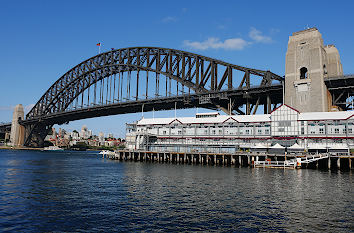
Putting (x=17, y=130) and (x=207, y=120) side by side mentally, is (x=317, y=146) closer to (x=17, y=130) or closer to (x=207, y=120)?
(x=207, y=120)

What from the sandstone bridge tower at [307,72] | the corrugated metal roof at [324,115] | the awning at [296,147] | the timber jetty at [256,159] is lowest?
the timber jetty at [256,159]

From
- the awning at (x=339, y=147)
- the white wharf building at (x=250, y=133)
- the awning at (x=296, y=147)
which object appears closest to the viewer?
the awning at (x=339, y=147)

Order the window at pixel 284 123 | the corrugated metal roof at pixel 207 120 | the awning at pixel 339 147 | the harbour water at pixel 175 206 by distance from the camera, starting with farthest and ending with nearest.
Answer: the corrugated metal roof at pixel 207 120, the window at pixel 284 123, the awning at pixel 339 147, the harbour water at pixel 175 206

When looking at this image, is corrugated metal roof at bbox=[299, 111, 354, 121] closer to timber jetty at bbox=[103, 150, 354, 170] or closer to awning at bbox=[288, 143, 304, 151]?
awning at bbox=[288, 143, 304, 151]

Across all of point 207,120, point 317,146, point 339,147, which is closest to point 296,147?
point 317,146

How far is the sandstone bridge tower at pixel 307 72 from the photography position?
3172 inches

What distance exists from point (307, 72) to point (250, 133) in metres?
22.6

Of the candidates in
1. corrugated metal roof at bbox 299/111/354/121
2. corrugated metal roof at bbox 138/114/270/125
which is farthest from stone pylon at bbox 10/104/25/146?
corrugated metal roof at bbox 299/111/354/121

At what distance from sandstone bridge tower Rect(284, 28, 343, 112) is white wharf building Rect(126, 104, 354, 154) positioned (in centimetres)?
Answer: 605

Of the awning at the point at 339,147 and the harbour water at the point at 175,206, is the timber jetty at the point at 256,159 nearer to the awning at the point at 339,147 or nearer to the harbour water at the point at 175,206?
the awning at the point at 339,147

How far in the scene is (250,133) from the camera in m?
83.2

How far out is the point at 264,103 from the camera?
106 meters

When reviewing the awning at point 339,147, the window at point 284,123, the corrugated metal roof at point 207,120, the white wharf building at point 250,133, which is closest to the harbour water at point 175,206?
the awning at point 339,147

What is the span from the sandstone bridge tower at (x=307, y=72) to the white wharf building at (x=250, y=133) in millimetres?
6053
